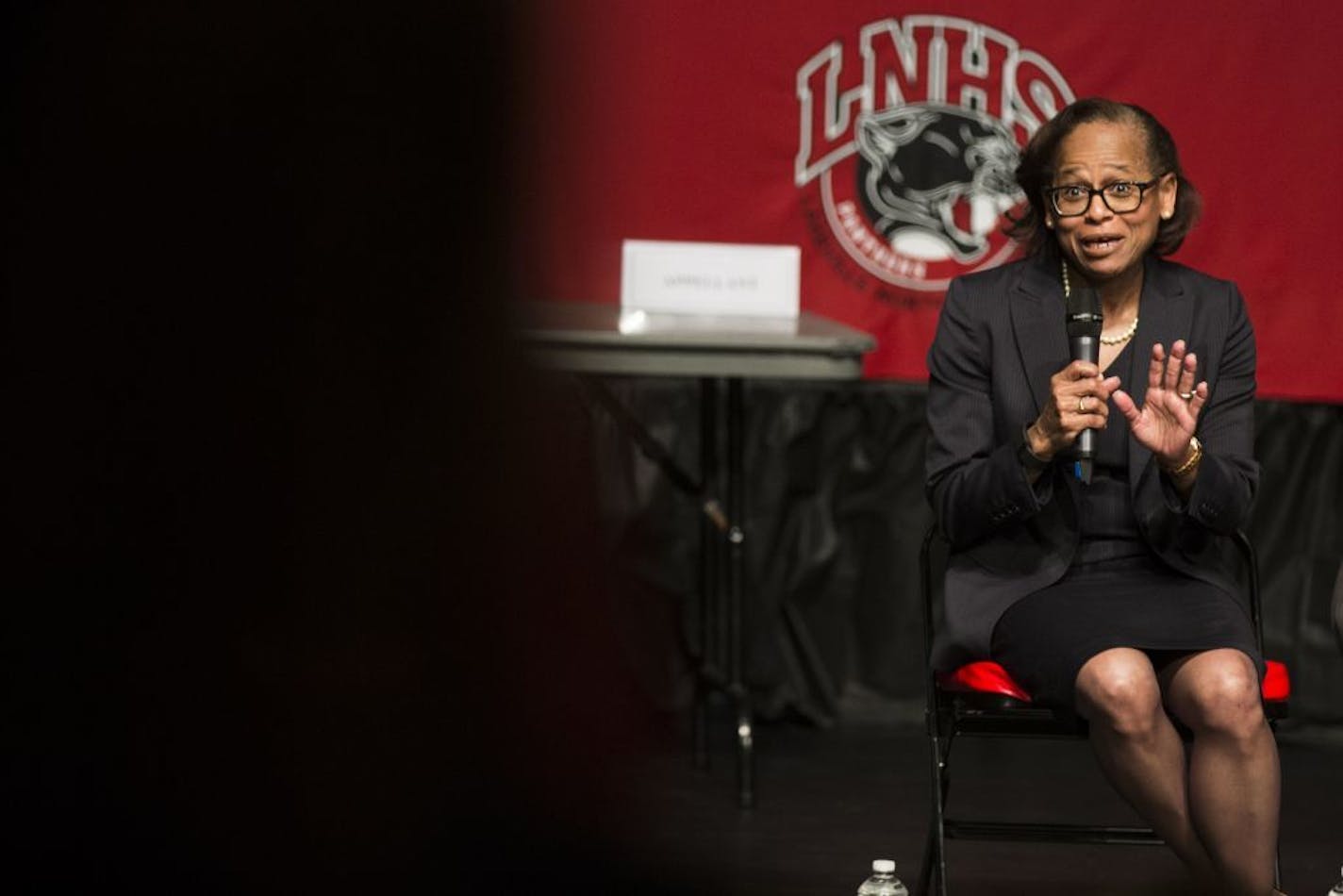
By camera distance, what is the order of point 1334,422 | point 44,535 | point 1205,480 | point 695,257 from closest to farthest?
point 44,535 → point 1205,480 → point 695,257 → point 1334,422

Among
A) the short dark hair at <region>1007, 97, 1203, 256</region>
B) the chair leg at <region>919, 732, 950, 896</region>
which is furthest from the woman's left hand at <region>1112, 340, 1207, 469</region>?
the chair leg at <region>919, 732, 950, 896</region>

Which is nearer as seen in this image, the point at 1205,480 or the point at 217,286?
the point at 217,286

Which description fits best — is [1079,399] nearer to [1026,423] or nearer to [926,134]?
[1026,423]

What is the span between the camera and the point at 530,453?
0.76 m

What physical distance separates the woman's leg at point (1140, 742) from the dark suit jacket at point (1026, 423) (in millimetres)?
218

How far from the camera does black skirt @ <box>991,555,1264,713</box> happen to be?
2188mm

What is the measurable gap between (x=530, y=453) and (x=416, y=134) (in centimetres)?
18

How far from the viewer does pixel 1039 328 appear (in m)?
2.37

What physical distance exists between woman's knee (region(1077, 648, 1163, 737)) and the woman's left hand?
269 mm

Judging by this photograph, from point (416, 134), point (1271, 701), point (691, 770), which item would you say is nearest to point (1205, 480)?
point (1271, 701)

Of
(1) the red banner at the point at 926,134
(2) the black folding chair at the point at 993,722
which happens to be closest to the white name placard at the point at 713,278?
(1) the red banner at the point at 926,134

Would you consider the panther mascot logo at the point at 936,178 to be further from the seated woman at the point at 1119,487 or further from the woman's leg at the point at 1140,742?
the woman's leg at the point at 1140,742

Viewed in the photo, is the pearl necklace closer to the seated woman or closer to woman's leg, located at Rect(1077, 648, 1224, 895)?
the seated woman

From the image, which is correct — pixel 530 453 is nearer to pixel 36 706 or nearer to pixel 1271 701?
pixel 36 706
